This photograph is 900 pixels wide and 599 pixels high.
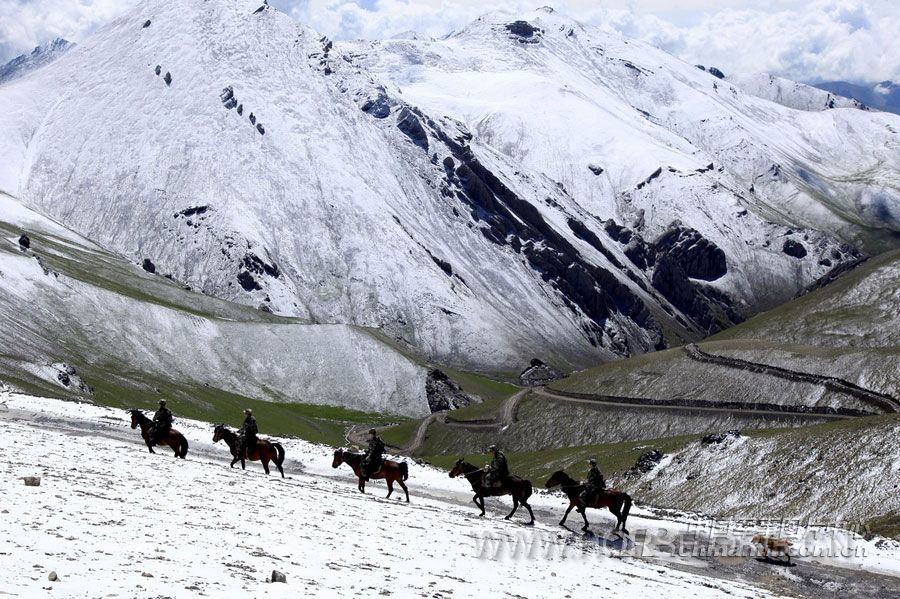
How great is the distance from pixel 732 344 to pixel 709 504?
7567 centimetres

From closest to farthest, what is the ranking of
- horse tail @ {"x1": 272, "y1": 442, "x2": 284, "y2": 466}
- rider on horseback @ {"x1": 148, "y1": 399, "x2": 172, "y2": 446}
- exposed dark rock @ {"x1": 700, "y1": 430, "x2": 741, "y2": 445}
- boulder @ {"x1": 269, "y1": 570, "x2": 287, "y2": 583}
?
boulder @ {"x1": 269, "y1": 570, "x2": 287, "y2": 583} → horse tail @ {"x1": 272, "y1": 442, "x2": 284, "y2": 466} → rider on horseback @ {"x1": 148, "y1": 399, "x2": 172, "y2": 446} → exposed dark rock @ {"x1": 700, "y1": 430, "x2": 741, "y2": 445}

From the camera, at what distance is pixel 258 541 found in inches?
1040

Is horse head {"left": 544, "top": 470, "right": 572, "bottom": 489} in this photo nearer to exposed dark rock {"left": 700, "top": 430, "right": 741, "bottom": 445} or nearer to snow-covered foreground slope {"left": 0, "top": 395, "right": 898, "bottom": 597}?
snow-covered foreground slope {"left": 0, "top": 395, "right": 898, "bottom": 597}

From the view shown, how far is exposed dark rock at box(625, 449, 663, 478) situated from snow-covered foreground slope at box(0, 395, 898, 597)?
30.7 metres

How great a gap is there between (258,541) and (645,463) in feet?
193

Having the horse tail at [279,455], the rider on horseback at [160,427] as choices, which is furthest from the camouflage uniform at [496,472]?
the rider on horseback at [160,427]

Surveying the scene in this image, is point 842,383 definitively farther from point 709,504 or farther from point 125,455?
point 125,455

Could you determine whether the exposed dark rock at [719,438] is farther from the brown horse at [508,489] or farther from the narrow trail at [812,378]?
the brown horse at [508,489]

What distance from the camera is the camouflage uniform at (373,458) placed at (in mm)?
45787

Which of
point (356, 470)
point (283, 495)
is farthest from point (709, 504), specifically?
point (283, 495)

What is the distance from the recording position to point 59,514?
25.3 m

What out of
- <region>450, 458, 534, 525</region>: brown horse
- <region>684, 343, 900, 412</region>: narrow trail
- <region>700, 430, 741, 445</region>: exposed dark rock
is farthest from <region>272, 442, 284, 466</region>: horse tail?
<region>684, 343, 900, 412</region>: narrow trail

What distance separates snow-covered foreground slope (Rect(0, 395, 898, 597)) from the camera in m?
21.0

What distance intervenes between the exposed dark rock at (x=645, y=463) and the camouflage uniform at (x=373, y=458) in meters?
39.2
